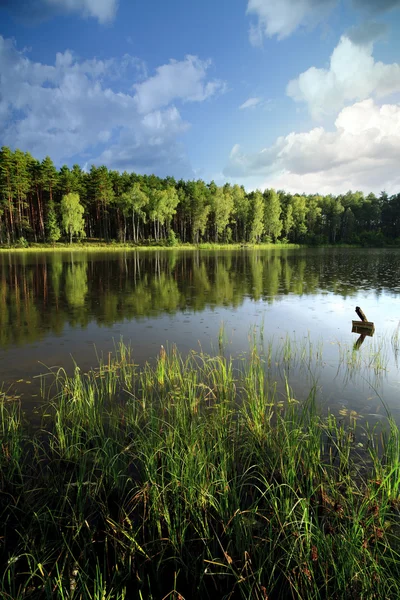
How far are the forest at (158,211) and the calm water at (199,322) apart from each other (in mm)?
57965

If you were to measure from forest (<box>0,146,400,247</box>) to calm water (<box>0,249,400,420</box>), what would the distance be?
57965 millimetres

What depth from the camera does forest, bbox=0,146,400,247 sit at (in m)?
78.5

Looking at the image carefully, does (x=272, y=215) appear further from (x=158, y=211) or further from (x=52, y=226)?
(x=52, y=226)

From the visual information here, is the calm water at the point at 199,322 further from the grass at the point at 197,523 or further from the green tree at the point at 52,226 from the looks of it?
the green tree at the point at 52,226

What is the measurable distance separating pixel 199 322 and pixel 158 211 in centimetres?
7556

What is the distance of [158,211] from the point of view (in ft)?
284

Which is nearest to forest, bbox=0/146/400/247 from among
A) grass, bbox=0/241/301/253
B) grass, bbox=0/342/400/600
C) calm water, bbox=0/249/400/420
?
grass, bbox=0/241/301/253

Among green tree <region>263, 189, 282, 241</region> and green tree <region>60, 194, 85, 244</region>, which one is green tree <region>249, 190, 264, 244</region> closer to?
green tree <region>263, 189, 282, 241</region>

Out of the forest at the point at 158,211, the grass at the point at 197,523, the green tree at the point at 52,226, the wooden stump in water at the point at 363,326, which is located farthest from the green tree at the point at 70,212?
the grass at the point at 197,523

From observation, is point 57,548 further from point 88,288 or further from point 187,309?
point 88,288

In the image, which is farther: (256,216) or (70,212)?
(256,216)

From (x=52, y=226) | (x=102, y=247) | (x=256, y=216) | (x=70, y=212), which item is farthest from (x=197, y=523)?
(x=256, y=216)

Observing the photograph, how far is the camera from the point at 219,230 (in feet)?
336

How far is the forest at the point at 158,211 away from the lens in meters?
78.5
